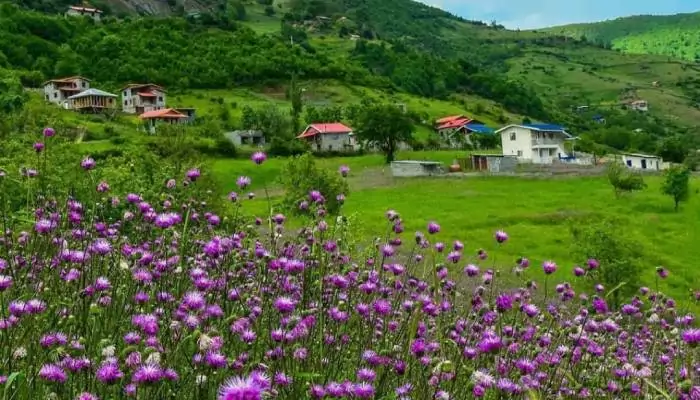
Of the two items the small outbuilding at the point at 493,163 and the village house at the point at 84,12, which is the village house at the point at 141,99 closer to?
the small outbuilding at the point at 493,163

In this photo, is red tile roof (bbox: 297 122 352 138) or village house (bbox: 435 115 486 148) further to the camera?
village house (bbox: 435 115 486 148)

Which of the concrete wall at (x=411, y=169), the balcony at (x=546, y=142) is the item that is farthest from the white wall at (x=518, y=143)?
the concrete wall at (x=411, y=169)

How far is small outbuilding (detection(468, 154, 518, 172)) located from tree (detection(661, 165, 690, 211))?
2353 cm

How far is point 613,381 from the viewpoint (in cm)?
507

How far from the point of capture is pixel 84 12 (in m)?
168

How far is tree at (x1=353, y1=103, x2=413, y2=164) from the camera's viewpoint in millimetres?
81438

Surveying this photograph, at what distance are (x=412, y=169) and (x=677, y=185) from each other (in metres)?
26.8

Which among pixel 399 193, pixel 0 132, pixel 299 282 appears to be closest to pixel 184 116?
pixel 399 193

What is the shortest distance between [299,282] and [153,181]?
16.5m

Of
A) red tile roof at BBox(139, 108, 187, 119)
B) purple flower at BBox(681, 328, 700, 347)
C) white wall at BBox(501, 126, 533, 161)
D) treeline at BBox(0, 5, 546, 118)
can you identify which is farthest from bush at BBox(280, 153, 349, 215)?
treeline at BBox(0, 5, 546, 118)

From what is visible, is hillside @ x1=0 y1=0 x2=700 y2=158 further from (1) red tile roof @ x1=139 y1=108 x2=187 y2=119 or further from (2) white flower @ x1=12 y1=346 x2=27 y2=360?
(2) white flower @ x1=12 y1=346 x2=27 y2=360

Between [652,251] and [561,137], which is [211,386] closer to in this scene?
[652,251]

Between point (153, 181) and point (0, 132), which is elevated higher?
point (0, 132)

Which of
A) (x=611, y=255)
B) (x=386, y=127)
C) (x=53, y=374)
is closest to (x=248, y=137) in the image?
(x=386, y=127)
